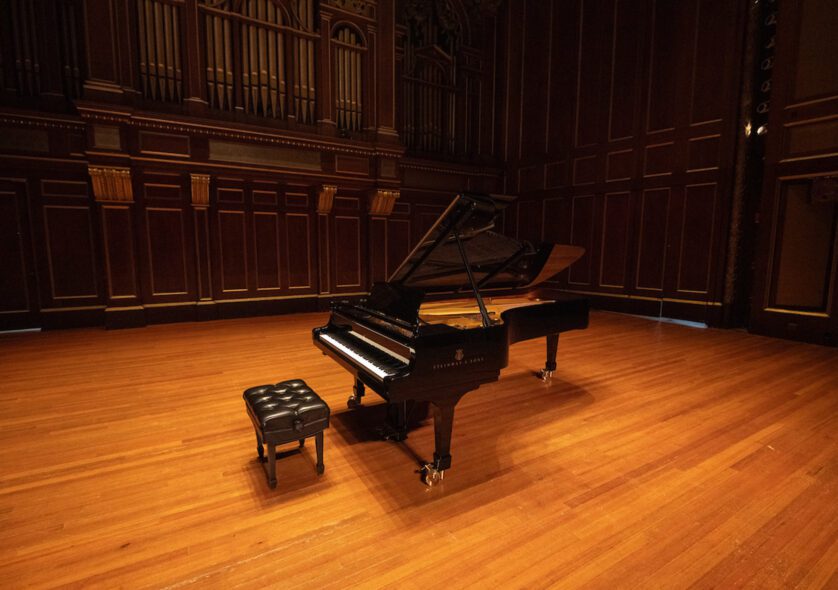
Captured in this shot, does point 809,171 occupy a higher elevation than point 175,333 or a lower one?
higher

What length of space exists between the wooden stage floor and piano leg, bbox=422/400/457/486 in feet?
0.20

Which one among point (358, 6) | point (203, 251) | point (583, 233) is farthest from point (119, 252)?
point (583, 233)

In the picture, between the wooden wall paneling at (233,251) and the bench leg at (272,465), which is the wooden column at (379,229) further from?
the bench leg at (272,465)

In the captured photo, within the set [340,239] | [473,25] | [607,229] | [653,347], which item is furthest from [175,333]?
[473,25]

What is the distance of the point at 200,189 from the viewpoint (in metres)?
5.28

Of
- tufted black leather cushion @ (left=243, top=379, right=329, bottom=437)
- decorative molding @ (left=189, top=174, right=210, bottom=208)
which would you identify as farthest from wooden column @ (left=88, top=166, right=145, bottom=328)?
tufted black leather cushion @ (left=243, top=379, right=329, bottom=437)

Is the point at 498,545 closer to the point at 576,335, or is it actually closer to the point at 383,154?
the point at 576,335

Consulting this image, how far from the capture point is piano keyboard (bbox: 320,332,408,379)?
1867 mm

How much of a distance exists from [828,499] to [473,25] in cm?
825

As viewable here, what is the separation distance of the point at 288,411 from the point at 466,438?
1048mm

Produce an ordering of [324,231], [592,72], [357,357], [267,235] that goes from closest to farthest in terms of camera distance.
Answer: [357,357] → [267,235] → [324,231] → [592,72]

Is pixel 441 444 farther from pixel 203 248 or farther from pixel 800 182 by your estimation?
pixel 800 182

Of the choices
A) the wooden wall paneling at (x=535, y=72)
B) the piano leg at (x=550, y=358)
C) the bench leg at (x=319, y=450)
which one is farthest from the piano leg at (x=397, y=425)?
the wooden wall paneling at (x=535, y=72)

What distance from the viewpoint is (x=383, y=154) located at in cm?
628
